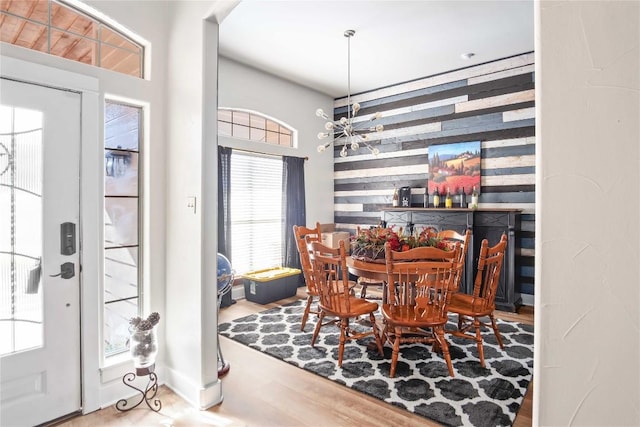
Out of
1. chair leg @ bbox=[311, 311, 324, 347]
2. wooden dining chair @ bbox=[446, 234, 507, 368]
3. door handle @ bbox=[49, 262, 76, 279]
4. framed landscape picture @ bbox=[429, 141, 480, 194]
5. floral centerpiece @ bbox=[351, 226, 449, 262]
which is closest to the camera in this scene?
door handle @ bbox=[49, 262, 76, 279]

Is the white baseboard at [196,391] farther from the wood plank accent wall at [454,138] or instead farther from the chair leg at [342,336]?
the wood plank accent wall at [454,138]

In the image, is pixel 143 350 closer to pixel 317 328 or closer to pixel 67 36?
pixel 317 328

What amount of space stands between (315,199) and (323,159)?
763mm

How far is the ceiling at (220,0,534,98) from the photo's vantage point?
3.54 meters

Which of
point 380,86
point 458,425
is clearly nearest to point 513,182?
point 380,86

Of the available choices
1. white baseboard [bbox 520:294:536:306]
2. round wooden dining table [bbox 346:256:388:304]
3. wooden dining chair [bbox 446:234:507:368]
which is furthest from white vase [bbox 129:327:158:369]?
white baseboard [bbox 520:294:536:306]

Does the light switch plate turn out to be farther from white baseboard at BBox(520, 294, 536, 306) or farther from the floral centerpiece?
white baseboard at BBox(520, 294, 536, 306)

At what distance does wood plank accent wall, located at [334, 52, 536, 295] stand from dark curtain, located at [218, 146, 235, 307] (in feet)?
8.03

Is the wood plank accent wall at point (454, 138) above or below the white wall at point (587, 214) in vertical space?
above

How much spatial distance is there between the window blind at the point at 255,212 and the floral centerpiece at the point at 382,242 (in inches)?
91.9

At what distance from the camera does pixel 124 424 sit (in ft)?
7.04

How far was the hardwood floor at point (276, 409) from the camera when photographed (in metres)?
2.17

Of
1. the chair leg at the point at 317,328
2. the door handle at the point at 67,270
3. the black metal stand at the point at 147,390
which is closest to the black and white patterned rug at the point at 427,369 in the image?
the chair leg at the point at 317,328

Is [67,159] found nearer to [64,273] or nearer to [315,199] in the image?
[64,273]
